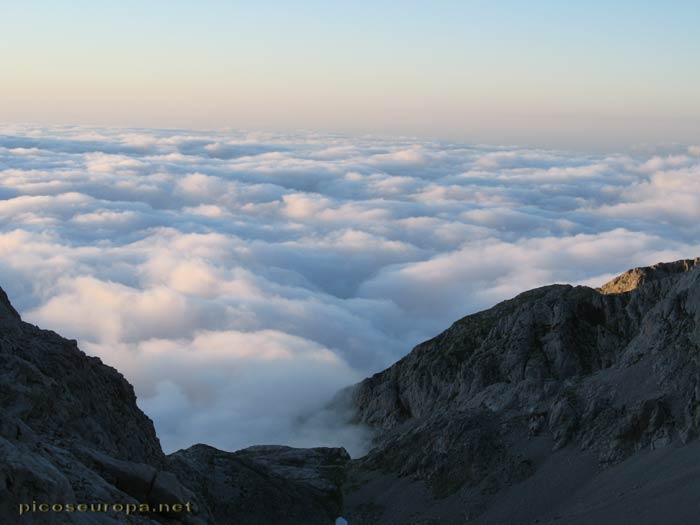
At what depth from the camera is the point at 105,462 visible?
32.2m

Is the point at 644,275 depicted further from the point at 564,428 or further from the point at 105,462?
the point at 105,462

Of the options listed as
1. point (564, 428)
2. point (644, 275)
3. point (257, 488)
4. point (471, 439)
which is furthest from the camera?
point (644, 275)

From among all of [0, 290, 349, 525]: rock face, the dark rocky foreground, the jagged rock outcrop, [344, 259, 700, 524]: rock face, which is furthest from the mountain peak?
the jagged rock outcrop

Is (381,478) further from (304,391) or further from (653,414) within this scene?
→ (304,391)

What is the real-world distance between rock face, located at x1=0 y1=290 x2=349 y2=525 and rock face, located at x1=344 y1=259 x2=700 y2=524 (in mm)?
5334

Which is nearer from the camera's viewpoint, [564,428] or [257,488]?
[257,488]

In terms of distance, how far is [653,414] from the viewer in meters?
55.3

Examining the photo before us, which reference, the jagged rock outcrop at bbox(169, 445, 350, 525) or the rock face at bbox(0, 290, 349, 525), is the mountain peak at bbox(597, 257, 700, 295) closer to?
the rock face at bbox(0, 290, 349, 525)

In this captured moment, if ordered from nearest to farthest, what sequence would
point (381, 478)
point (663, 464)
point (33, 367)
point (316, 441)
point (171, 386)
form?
point (33, 367) → point (663, 464) → point (381, 478) → point (316, 441) → point (171, 386)

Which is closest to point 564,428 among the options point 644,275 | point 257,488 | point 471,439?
point 471,439

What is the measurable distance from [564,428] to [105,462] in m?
38.4

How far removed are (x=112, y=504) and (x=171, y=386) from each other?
511 feet

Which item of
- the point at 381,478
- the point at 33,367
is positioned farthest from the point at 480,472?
the point at 33,367

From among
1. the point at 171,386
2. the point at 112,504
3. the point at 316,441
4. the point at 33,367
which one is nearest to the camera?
the point at 112,504
